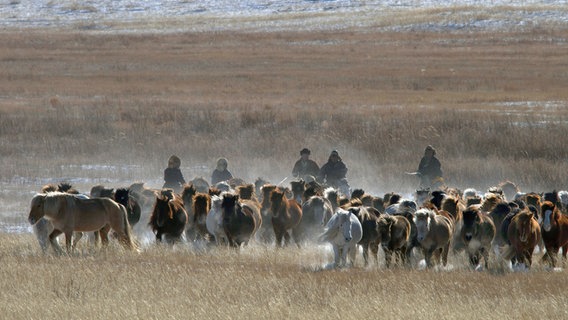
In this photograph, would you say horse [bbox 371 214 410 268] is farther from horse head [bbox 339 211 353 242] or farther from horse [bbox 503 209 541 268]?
horse [bbox 503 209 541 268]

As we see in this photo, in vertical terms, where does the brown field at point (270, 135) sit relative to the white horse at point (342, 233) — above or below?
below

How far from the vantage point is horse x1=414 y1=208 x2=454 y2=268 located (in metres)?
13.2

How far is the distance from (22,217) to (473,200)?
8.93 meters

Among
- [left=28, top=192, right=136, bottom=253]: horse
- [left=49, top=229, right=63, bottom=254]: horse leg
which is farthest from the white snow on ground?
[left=49, top=229, right=63, bottom=254]: horse leg

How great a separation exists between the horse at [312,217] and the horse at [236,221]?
46.7 inches

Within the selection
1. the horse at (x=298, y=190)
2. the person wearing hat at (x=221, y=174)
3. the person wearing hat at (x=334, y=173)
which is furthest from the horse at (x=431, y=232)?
the person wearing hat at (x=221, y=174)

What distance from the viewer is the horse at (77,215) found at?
14.1m

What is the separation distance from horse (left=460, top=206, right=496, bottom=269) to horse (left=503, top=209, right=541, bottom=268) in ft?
0.94

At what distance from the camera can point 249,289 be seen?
12133mm

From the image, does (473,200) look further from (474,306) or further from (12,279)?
(12,279)

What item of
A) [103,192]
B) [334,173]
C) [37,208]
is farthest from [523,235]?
[334,173]

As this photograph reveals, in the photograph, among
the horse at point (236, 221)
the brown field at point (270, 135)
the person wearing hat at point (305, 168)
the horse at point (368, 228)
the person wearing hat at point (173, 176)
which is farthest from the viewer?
the person wearing hat at point (305, 168)

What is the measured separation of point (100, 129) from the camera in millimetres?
31547

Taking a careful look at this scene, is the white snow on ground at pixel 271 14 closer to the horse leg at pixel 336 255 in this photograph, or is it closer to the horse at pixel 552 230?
the horse at pixel 552 230
